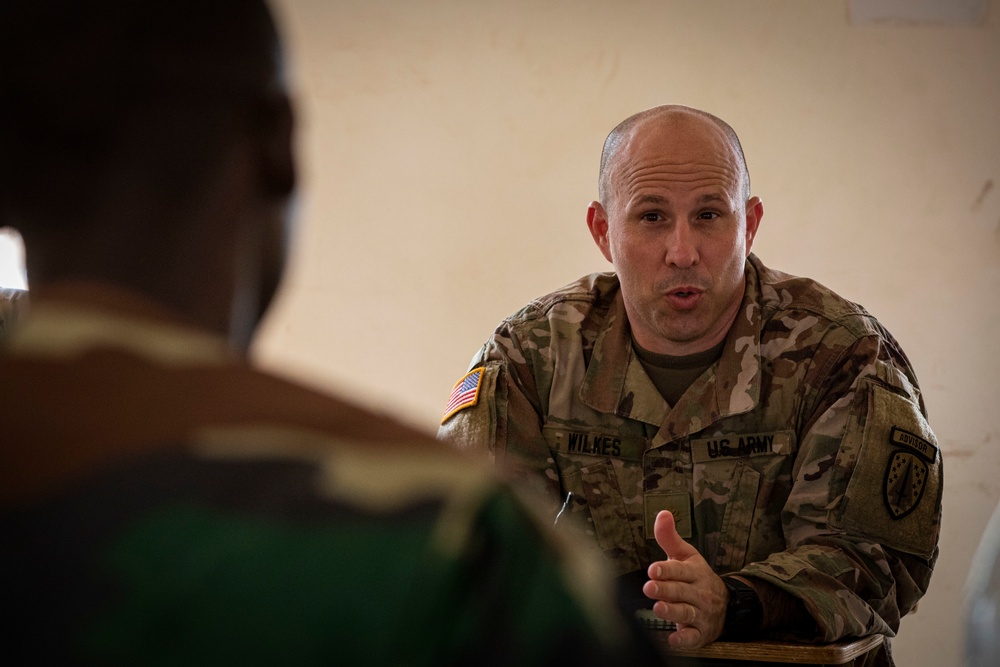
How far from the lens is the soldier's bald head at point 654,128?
2088 millimetres

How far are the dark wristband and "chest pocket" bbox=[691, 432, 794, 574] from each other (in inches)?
11.6

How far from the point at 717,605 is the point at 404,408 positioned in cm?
175

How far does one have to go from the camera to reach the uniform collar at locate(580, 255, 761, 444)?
6.40 feet

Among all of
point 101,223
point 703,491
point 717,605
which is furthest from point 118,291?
point 703,491

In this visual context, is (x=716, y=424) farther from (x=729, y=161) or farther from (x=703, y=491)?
(x=729, y=161)

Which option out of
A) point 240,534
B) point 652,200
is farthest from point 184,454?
point 652,200

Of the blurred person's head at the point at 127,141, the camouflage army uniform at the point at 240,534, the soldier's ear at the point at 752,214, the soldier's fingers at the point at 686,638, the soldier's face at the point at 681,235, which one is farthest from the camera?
the soldier's ear at the point at 752,214

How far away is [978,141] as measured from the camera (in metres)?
2.89

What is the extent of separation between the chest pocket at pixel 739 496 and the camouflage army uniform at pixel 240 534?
1.38m

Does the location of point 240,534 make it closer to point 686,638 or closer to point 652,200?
point 686,638

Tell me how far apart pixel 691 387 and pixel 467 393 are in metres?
0.42

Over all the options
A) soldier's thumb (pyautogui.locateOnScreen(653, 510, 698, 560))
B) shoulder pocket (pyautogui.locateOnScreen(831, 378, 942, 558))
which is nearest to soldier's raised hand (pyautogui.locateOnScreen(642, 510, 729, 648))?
soldier's thumb (pyautogui.locateOnScreen(653, 510, 698, 560))

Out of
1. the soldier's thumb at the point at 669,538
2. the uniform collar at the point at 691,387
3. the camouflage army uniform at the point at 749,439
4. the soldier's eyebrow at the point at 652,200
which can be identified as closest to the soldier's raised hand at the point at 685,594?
the soldier's thumb at the point at 669,538

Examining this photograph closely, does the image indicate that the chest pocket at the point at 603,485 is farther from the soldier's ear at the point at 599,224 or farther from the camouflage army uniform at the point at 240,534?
the camouflage army uniform at the point at 240,534
